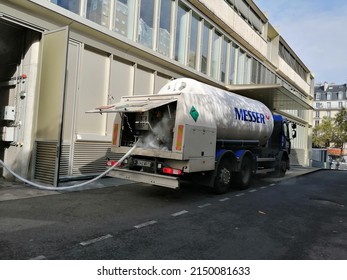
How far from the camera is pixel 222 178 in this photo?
895 cm

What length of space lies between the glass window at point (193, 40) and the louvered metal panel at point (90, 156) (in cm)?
678

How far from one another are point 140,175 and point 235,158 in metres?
3.14

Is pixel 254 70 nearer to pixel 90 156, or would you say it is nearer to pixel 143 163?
pixel 90 156

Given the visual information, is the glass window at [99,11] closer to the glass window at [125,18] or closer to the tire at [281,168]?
the glass window at [125,18]

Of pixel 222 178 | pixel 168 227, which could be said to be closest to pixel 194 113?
pixel 222 178

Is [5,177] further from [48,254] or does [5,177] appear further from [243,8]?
[243,8]

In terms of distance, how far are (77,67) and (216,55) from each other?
1005 cm

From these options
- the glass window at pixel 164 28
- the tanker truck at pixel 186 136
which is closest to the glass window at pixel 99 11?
the glass window at pixel 164 28

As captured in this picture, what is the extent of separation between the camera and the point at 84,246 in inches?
175

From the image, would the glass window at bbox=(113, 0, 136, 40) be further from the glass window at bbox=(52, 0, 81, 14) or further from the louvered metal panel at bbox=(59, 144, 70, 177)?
the louvered metal panel at bbox=(59, 144, 70, 177)

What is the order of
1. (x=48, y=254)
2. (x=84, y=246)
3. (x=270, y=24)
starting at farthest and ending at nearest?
(x=270, y=24) < (x=84, y=246) < (x=48, y=254)

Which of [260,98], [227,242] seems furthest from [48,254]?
[260,98]

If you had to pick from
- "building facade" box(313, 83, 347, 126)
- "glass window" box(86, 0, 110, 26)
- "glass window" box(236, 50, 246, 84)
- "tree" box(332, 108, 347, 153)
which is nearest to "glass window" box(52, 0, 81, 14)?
"glass window" box(86, 0, 110, 26)

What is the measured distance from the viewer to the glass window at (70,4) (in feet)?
31.0
